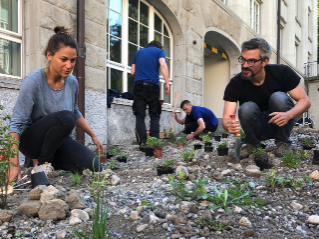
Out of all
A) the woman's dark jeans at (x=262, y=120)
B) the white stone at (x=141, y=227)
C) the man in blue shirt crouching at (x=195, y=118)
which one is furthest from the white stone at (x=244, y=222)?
the man in blue shirt crouching at (x=195, y=118)

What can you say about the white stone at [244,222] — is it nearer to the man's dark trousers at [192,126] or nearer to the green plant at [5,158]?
the green plant at [5,158]

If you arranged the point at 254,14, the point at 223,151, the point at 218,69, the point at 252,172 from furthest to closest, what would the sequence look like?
the point at 254,14
the point at 218,69
the point at 223,151
the point at 252,172

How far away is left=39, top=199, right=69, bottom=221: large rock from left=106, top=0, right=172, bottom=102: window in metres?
4.58

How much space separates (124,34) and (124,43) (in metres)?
0.19

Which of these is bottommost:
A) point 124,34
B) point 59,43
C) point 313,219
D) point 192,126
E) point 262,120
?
point 313,219

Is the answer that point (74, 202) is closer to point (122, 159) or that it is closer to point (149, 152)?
point (122, 159)

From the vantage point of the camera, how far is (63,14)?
484cm

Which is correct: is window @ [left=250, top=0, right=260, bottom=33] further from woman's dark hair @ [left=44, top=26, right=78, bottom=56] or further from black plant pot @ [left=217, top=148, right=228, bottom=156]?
woman's dark hair @ [left=44, top=26, right=78, bottom=56]

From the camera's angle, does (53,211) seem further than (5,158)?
No

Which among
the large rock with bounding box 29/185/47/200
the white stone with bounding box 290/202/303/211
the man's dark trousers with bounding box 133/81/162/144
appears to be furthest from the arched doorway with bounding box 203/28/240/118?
the large rock with bounding box 29/185/47/200

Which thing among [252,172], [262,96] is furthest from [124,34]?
[252,172]

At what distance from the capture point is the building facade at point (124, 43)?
4477 millimetres

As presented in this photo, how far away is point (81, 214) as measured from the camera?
6.26 feet

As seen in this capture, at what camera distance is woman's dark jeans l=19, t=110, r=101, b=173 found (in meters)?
2.78
